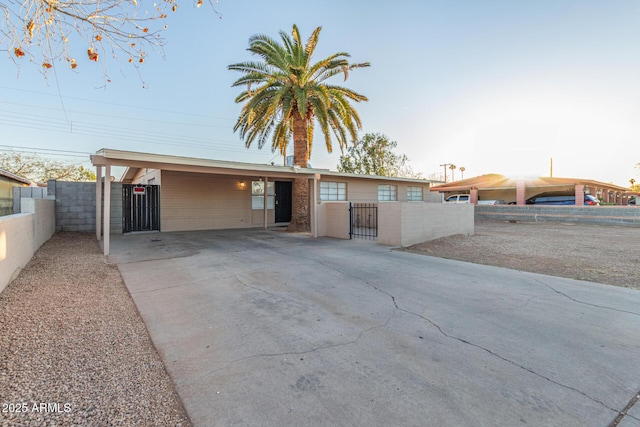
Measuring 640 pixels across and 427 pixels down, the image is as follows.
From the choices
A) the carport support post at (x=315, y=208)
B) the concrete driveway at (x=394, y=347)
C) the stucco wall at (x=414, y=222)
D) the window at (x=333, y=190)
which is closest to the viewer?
the concrete driveway at (x=394, y=347)

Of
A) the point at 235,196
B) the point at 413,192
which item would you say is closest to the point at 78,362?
the point at 235,196

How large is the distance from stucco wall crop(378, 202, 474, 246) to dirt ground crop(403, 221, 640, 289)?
1.09ft

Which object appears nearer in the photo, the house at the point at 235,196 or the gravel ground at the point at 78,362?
the gravel ground at the point at 78,362

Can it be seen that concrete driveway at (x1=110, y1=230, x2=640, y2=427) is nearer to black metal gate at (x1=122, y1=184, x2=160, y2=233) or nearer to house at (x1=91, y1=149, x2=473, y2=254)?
house at (x1=91, y1=149, x2=473, y2=254)

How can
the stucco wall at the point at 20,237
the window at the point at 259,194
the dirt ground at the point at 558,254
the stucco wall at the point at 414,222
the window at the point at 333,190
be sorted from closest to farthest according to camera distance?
the stucco wall at the point at 20,237
the dirt ground at the point at 558,254
the stucco wall at the point at 414,222
the window at the point at 333,190
the window at the point at 259,194

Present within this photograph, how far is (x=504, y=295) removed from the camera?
448 centimetres

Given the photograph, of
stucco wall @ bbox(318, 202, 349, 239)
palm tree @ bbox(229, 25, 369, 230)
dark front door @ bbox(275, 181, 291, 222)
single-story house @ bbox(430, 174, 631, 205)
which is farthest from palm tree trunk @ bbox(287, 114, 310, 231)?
single-story house @ bbox(430, 174, 631, 205)

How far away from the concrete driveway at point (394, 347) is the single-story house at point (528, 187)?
868 inches

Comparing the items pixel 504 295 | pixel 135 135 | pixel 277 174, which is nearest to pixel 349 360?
pixel 504 295

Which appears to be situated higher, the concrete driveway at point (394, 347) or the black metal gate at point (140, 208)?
the black metal gate at point (140, 208)

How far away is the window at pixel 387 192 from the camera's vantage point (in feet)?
59.3

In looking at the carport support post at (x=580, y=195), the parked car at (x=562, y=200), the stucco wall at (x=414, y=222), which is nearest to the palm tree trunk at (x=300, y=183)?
the stucco wall at (x=414, y=222)

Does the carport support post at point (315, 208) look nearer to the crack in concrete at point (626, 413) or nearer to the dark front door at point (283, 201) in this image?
the dark front door at point (283, 201)

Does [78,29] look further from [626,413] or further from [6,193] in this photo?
[6,193]
